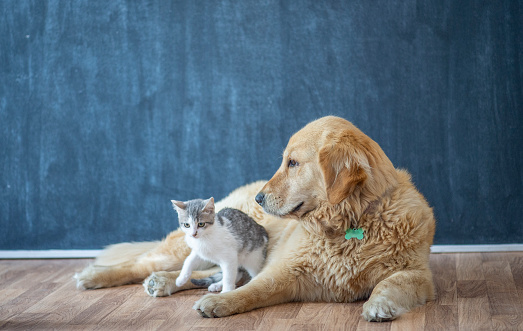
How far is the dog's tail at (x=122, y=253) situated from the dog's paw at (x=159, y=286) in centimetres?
50

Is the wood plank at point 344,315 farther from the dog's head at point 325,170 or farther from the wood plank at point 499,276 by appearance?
the wood plank at point 499,276

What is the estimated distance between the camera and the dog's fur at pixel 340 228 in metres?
2.53

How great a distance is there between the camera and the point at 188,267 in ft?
9.61

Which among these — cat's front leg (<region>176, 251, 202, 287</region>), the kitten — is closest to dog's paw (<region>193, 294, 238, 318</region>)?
the kitten

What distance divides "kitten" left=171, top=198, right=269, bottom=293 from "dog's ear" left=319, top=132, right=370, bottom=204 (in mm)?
599

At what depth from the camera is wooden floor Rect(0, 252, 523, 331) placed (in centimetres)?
240

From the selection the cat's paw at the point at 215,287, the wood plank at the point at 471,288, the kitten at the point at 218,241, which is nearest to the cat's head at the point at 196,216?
the kitten at the point at 218,241

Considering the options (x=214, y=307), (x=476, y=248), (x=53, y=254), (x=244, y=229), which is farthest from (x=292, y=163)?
(x=53, y=254)

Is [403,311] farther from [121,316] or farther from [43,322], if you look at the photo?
[43,322]

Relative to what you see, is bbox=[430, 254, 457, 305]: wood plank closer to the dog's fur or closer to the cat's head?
the dog's fur

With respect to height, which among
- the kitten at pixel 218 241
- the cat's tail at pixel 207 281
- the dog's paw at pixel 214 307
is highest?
the kitten at pixel 218 241

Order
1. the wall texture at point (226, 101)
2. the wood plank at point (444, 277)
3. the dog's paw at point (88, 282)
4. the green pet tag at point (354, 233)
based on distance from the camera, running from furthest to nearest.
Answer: the wall texture at point (226, 101) < the dog's paw at point (88, 282) < the wood plank at point (444, 277) < the green pet tag at point (354, 233)

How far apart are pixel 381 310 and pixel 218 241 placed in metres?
0.85

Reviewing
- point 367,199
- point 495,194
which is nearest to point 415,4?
point 495,194
